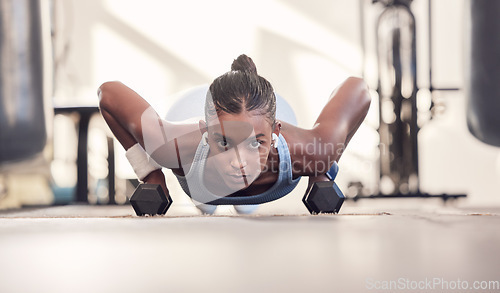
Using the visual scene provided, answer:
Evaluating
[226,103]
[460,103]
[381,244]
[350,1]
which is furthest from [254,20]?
[381,244]

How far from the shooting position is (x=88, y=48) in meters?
1.92

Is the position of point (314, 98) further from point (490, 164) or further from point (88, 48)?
point (88, 48)

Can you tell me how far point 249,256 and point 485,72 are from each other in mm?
595

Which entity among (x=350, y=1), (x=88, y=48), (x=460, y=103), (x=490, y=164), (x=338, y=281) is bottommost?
(x=490, y=164)

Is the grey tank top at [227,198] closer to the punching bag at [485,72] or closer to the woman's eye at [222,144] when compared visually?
the woman's eye at [222,144]

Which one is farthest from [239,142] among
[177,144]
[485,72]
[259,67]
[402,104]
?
[259,67]

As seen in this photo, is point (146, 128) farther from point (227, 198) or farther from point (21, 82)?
point (21, 82)

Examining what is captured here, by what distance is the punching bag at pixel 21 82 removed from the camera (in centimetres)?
79

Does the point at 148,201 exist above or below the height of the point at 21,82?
below

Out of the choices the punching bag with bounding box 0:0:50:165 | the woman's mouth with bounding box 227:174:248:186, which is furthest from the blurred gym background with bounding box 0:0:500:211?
the woman's mouth with bounding box 227:174:248:186

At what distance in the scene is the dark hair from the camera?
0.51m

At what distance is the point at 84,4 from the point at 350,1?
3.51 feet

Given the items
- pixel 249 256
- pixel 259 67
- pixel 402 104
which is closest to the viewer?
pixel 249 256

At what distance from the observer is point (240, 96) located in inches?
20.4
